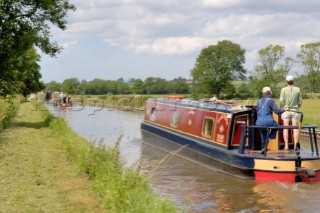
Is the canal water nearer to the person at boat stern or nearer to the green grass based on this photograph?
the green grass

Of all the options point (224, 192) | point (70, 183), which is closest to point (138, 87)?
point (224, 192)

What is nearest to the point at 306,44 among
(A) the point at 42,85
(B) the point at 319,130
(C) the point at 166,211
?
(A) the point at 42,85

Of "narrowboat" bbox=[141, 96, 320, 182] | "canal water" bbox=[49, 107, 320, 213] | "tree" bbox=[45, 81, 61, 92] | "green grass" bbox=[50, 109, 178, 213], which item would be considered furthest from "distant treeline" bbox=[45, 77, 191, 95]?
"green grass" bbox=[50, 109, 178, 213]

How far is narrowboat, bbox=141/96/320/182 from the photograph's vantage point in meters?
10.5

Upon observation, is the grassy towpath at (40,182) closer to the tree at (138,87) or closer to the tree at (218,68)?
the tree at (218,68)

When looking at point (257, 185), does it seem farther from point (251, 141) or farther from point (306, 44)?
point (306, 44)

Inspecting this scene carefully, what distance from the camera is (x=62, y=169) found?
32.6 ft

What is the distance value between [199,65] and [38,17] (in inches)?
1831

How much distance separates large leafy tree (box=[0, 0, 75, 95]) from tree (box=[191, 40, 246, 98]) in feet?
143

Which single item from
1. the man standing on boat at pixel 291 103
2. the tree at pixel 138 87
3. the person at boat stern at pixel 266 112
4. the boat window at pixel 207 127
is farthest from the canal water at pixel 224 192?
the tree at pixel 138 87

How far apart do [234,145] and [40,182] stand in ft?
18.2

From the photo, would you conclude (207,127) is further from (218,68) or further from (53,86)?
(53,86)

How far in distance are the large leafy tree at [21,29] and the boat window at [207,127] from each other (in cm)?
819

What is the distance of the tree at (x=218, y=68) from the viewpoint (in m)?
63.4
